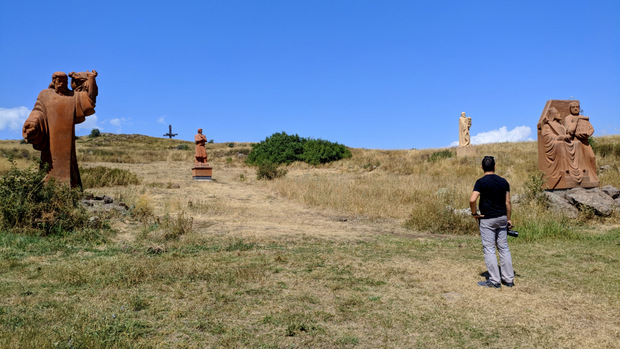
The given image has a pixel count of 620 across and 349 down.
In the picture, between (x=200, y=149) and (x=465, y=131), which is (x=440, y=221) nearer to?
(x=200, y=149)

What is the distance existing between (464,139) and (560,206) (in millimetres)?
16144

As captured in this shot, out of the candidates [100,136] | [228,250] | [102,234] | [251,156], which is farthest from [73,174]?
[100,136]

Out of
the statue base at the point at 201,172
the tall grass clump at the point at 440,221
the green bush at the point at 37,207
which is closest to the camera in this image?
the green bush at the point at 37,207

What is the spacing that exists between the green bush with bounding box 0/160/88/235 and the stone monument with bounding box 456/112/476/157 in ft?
74.1

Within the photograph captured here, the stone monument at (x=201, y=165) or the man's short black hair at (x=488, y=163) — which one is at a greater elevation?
the stone monument at (x=201, y=165)

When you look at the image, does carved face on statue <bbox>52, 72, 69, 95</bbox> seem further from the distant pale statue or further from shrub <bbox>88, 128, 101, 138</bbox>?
shrub <bbox>88, 128, 101, 138</bbox>

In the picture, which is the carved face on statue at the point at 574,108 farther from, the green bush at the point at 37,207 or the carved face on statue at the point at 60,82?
the carved face on statue at the point at 60,82

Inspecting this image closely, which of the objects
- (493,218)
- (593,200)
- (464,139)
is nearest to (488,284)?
(493,218)

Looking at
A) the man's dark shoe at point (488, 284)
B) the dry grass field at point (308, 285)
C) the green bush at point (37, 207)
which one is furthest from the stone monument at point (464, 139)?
the green bush at point (37, 207)

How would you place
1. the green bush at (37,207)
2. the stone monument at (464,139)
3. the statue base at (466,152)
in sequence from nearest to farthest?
the green bush at (37,207)
the statue base at (466,152)
the stone monument at (464,139)

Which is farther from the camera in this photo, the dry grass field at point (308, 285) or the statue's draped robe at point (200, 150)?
the statue's draped robe at point (200, 150)

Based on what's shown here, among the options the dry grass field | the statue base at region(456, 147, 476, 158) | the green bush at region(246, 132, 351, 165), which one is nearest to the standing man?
the dry grass field

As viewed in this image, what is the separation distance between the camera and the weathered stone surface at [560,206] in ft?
35.3

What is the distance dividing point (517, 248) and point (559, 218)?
3.54 meters
